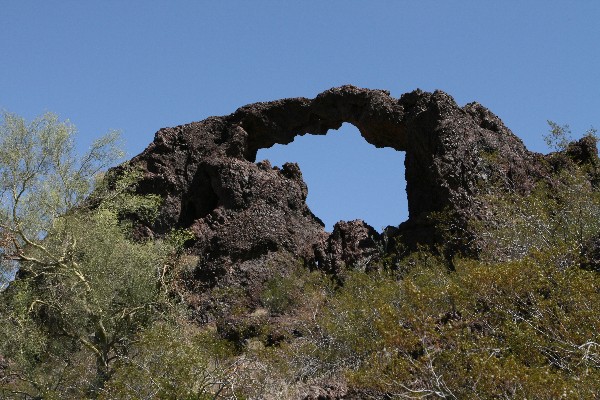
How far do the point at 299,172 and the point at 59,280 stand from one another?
9.12m

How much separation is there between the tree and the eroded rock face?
341 cm

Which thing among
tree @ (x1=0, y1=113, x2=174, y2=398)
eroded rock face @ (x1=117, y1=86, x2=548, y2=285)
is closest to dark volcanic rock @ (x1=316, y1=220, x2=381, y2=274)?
eroded rock face @ (x1=117, y1=86, x2=548, y2=285)

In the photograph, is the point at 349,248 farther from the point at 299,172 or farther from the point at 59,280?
the point at 59,280

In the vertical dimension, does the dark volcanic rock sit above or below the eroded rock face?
below

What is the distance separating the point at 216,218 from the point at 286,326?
564cm

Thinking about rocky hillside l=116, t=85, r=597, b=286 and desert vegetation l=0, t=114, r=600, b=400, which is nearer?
desert vegetation l=0, t=114, r=600, b=400

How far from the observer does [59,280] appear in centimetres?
2048

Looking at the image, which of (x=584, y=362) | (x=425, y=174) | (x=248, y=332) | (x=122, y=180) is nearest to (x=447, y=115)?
(x=425, y=174)

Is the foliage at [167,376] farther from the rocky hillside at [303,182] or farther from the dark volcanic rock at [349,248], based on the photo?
the dark volcanic rock at [349,248]

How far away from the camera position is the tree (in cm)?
1961

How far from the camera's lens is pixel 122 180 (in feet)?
81.4

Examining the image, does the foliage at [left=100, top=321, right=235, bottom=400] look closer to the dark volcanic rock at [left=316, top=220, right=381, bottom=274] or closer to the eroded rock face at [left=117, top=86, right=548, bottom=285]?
the dark volcanic rock at [left=316, top=220, right=381, bottom=274]

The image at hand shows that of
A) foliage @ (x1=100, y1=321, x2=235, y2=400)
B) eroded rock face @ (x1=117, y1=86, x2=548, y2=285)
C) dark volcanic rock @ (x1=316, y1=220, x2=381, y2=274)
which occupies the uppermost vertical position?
eroded rock face @ (x1=117, y1=86, x2=548, y2=285)

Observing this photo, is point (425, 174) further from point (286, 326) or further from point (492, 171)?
point (286, 326)
